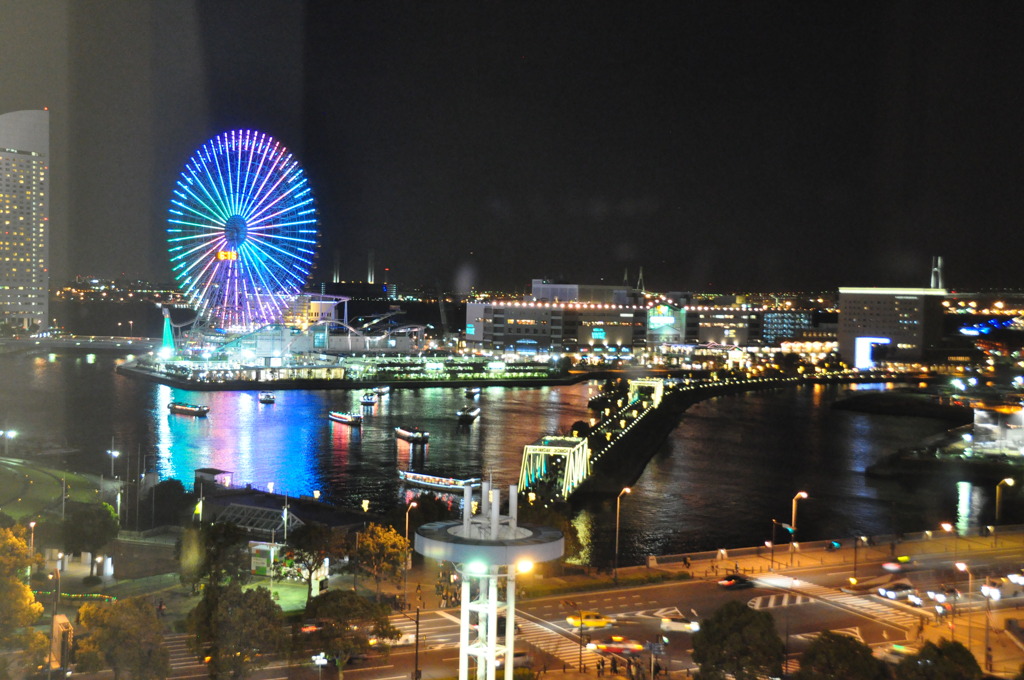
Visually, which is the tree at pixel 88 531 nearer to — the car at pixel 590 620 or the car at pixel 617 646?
the car at pixel 590 620

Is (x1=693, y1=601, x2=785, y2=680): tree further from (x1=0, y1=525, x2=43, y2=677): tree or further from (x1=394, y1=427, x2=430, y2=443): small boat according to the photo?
(x1=394, y1=427, x2=430, y2=443): small boat

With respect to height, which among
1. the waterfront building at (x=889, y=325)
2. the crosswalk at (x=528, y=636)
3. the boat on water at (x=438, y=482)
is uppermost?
the waterfront building at (x=889, y=325)

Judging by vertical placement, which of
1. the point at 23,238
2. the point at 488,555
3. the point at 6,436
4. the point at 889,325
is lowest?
the point at 6,436

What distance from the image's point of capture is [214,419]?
12047 millimetres

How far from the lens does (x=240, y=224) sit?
14703 mm

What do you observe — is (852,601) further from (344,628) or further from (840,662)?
(344,628)

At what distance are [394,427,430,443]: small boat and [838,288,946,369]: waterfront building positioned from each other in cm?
1734

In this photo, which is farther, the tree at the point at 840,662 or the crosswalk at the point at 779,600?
the crosswalk at the point at 779,600

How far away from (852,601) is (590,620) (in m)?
1.23

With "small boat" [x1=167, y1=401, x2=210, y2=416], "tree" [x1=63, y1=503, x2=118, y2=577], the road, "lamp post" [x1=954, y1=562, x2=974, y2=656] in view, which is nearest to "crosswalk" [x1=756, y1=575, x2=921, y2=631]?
the road

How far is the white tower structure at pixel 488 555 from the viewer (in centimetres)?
254

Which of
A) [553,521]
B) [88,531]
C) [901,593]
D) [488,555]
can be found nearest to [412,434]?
[553,521]

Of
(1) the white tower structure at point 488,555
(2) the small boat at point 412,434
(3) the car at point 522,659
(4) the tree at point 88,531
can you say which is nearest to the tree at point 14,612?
(4) the tree at point 88,531

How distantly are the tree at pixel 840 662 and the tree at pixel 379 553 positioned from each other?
1.93 m
